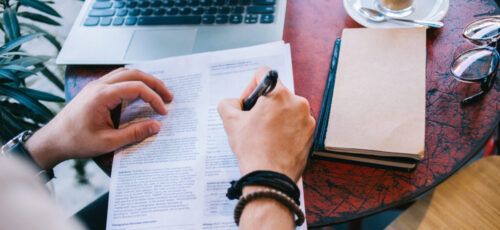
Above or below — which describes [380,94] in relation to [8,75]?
above

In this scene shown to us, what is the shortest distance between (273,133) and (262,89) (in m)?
0.07

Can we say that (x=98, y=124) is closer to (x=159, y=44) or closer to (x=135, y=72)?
(x=135, y=72)

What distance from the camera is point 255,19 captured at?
0.84 metres

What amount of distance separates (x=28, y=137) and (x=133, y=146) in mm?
215

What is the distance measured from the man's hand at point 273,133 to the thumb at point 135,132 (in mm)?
129

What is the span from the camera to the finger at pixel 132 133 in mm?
682

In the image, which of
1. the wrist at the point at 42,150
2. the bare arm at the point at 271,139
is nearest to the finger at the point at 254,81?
the bare arm at the point at 271,139

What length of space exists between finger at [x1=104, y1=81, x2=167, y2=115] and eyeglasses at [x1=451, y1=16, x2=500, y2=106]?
0.51 metres

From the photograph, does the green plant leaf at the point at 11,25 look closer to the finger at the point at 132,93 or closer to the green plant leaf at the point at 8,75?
the green plant leaf at the point at 8,75

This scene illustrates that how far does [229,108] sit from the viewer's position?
2.16 ft

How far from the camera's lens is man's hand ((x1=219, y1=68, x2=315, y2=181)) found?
23.3 inches

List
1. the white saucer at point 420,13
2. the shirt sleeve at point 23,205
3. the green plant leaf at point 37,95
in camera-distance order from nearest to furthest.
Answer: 1. the shirt sleeve at point 23,205
2. the white saucer at point 420,13
3. the green plant leaf at point 37,95

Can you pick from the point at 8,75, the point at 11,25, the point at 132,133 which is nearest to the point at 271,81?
the point at 132,133

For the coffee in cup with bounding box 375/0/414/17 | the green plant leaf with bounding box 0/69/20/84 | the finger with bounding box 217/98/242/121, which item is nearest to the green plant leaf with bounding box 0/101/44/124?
the green plant leaf with bounding box 0/69/20/84
